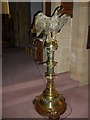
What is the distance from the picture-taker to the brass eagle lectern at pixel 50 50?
0.88 metres

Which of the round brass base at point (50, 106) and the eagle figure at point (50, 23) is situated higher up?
the eagle figure at point (50, 23)

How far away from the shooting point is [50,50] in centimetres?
91

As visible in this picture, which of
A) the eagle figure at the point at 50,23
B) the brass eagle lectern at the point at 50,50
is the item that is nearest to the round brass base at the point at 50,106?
the brass eagle lectern at the point at 50,50

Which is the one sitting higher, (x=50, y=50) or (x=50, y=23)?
(x=50, y=23)

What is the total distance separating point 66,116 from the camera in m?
2.24

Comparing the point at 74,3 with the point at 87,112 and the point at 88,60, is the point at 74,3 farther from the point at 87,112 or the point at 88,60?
the point at 87,112

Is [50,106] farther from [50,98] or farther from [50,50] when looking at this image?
[50,50]

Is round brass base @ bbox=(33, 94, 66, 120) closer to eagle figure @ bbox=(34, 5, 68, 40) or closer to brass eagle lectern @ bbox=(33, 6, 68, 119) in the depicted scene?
brass eagle lectern @ bbox=(33, 6, 68, 119)

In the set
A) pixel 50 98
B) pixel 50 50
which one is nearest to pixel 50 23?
pixel 50 50

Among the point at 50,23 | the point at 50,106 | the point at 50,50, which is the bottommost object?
the point at 50,106

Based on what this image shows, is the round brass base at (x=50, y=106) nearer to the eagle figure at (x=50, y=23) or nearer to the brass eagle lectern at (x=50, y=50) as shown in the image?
the brass eagle lectern at (x=50, y=50)

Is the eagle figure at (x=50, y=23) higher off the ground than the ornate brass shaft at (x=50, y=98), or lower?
higher

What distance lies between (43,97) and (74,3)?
87.4 inches

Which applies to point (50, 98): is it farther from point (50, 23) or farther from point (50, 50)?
point (50, 23)
